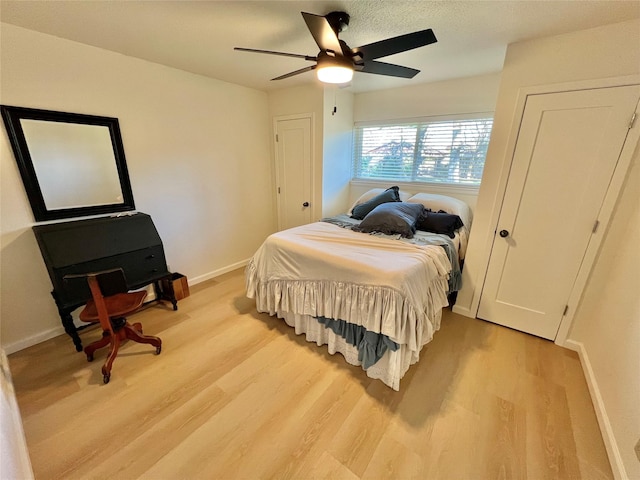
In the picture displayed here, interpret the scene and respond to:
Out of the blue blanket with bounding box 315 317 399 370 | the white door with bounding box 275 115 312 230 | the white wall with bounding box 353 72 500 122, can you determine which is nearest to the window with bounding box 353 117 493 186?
the white wall with bounding box 353 72 500 122

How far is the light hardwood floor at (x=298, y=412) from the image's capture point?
133cm

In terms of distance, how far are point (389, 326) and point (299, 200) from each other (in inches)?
97.1

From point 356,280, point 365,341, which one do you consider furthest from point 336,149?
point 365,341

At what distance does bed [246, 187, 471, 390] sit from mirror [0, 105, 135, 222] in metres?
1.48

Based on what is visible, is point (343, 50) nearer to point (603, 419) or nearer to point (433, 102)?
point (433, 102)

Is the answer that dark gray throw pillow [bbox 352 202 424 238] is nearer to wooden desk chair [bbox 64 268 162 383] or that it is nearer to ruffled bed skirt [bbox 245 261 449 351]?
ruffled bed skirt [bbox 245 261 449 351]

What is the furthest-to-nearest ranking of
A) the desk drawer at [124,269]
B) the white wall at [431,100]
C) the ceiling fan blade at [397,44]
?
the white wall at [431,100] → the desk drawer at [124,269] → the ceiling fan blade at [397,44]

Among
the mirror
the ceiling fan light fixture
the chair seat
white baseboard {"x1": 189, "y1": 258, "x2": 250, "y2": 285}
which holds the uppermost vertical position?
the ceiling fan light fixture

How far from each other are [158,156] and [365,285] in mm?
2473

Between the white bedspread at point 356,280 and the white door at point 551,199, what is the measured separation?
0.69 m

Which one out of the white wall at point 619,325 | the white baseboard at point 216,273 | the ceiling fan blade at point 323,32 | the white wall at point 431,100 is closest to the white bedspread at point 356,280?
the white wall at point 619,325

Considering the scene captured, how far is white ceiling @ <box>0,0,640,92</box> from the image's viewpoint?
1.52 meters

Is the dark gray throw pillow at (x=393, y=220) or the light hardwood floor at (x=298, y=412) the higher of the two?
the dark gray throw pillow at (x=393, y=220)

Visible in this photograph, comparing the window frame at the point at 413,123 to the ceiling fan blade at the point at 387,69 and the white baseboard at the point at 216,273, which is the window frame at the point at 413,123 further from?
the white baseboard at the point at 216,273
